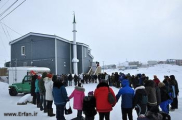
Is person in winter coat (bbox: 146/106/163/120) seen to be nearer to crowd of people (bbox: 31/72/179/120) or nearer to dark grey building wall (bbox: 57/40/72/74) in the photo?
crowd of people (bbox: 31/72/179/120)

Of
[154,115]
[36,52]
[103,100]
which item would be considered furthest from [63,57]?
[154,115]

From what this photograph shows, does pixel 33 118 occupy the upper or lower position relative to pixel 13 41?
lower

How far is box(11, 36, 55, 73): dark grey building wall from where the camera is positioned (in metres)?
27.1

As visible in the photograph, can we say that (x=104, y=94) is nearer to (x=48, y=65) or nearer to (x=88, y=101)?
(x=88, y=101)

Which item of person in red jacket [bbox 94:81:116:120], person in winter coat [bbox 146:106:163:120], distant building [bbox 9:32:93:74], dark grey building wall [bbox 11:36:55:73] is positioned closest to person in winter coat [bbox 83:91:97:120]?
person in red jacket [bbox 94:81:116:120]

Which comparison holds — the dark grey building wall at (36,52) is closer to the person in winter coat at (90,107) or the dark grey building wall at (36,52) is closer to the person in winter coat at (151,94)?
the person in winter coat at (90,107)

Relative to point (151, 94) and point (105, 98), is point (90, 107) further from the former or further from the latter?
point (151, 94)

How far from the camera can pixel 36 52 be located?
28047 millimetres

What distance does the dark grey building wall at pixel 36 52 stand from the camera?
27094 mm

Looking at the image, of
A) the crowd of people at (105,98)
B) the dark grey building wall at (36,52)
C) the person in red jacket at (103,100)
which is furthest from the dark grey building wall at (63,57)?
the person in red jacket at (103,100)

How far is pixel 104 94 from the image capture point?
5383 mm

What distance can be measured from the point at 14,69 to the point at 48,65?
7.57 metres

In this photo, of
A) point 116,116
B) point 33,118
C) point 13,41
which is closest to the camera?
point 33,118

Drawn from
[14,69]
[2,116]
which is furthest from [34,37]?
[2,116]
